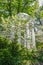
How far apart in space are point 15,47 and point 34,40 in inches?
85.1

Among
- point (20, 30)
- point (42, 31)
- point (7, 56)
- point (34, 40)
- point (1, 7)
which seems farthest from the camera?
point (1, 7)

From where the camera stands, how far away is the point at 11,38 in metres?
Answer: 6.87

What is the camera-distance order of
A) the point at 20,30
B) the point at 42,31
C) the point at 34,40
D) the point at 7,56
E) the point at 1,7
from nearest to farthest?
the point at 7,56 < the point at 20,30 < the point at 34,40 < the point at 42,31 < the point at 1,7

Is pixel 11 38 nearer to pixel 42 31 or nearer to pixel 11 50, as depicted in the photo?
pixel 11 50

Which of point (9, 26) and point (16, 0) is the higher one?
point (16, 0)

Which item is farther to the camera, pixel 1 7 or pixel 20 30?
pixel 1 7

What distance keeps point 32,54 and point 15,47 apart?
67cm

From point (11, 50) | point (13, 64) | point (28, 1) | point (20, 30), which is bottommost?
point (13, 64)

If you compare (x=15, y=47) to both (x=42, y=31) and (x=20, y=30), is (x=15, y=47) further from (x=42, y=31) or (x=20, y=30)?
(x=42, y=31)

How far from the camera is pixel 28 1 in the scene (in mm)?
11547

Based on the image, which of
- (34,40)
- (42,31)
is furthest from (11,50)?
A: (42,31)

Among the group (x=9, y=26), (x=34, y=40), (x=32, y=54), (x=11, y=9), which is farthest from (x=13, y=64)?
(x=11, y=9)

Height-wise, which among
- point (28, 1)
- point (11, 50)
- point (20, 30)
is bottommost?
point (11, 50)

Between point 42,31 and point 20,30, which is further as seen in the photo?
point 42,31
